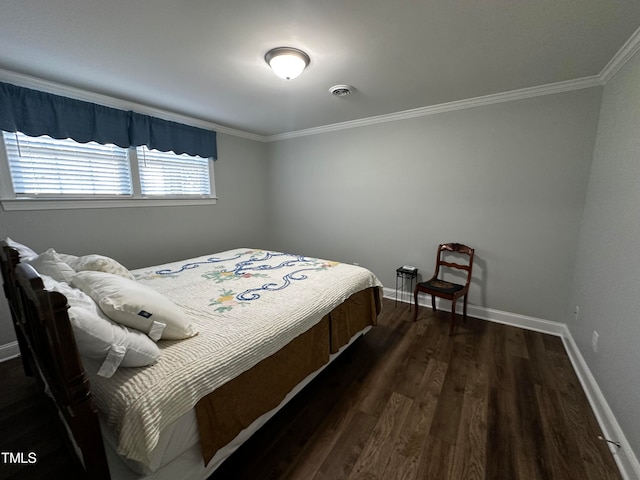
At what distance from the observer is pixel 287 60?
6.07 feet

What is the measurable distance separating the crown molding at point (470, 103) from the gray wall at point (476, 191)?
0.05m

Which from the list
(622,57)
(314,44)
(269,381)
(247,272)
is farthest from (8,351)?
(622,57)

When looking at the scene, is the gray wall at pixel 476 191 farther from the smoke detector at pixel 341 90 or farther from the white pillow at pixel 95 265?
the white pillow at pixel 95 265

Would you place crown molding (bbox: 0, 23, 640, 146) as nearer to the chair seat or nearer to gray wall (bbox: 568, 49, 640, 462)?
gray wall (bbox: 568, 49, 640, 462)

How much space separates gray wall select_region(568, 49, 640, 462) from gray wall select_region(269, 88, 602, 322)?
220 millimetres

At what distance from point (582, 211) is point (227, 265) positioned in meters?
3.49

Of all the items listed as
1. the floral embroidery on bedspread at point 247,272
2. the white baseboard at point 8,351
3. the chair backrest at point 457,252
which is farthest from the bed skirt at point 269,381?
the white baseboard at point 8,351

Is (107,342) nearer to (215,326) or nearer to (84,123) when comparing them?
(215,326)

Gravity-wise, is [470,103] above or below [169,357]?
above

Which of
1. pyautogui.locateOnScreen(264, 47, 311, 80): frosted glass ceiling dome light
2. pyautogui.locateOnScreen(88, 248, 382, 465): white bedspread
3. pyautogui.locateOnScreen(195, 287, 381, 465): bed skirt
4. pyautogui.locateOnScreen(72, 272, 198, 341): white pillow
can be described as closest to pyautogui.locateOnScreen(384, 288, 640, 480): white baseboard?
pyautogui.locateOnScreen(88, 248, 382, 465): white bedspread

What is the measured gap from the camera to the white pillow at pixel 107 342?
938 mm

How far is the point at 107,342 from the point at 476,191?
131 inches

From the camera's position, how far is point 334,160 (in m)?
3.80

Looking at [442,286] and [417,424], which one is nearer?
[417,424]
